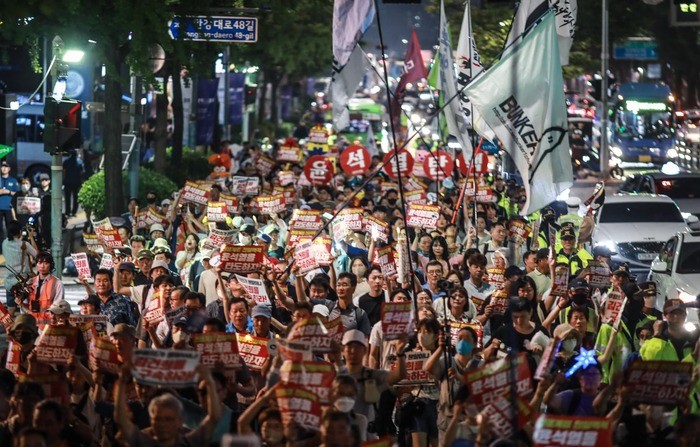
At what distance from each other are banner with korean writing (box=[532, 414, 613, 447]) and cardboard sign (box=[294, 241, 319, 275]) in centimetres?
674

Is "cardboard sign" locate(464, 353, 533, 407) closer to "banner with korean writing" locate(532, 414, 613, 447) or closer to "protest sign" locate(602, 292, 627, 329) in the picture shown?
"banner with korean writing" locate(532, 414, 613, 447)

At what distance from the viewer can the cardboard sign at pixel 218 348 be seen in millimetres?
9789

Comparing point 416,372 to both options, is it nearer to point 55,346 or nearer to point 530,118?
point 55,346

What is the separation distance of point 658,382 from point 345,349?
2.22 meters

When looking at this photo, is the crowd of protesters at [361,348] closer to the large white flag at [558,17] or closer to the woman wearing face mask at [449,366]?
the woman wearing face mask at [449,366]

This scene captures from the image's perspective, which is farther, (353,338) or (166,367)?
(353,338)

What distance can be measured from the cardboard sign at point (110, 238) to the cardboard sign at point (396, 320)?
694 centimetres

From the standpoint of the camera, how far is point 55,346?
32.7ft

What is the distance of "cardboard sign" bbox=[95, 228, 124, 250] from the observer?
17.0 metres

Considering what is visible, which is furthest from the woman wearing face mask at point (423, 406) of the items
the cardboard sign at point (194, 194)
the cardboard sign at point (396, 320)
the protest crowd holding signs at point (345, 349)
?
the cardboard sign at point (194, 194)

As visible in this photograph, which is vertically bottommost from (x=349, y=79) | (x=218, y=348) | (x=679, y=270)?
(x=679, y=270)

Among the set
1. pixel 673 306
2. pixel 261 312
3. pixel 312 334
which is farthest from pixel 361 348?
pixel 673 306

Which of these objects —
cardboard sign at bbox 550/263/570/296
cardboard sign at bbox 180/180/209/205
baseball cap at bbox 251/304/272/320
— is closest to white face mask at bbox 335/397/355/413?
baseball cap at bbox 251/304/272/320

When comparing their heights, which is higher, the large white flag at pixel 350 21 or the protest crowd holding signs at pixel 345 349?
the large white flag at pixel 350 21
